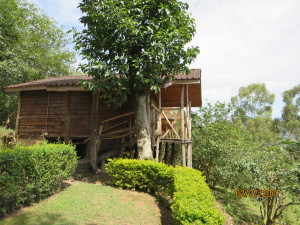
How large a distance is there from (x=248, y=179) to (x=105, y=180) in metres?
5.81

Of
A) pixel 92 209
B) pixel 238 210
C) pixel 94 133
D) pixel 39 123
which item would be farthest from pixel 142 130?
pixel 238 210

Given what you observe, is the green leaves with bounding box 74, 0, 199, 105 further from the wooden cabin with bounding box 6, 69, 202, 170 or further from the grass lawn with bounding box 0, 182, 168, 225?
the grass lawn with bounding box 0, 182, 168, 225

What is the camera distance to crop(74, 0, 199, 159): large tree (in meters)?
7.33

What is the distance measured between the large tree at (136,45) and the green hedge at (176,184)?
41.6 inches

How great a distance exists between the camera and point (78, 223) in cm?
473

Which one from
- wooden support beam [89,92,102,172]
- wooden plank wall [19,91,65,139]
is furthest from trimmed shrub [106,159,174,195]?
wooden plank wall [19,91,65,139]

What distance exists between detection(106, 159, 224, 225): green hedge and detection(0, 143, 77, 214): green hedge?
1999 mm

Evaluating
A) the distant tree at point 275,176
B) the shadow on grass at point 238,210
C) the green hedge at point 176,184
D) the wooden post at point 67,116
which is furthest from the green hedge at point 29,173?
the shadow on grass at point 238,210

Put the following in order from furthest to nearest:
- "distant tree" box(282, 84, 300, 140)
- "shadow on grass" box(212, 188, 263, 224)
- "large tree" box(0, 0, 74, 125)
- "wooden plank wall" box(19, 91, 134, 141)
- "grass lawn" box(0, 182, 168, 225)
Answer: "distant tree" box(282, 84, 300, 140) < "large tree" box(0, 0, 74, 125) < "shadow on grass" box(212, 188, 263, 224) < "wooden plank wall" box(19, 91, 134, 141) < "grass lawn" box(0, 182, 168, 225)

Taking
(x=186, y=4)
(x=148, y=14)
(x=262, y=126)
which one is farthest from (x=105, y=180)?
(x=262, y=126)

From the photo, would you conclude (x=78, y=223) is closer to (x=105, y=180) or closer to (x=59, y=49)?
(x=105, y=180)

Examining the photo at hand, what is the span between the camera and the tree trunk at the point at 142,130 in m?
8.29

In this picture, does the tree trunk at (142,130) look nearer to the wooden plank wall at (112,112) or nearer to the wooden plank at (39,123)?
the wooden plank wall at (112,112)

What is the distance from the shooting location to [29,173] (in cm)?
541
